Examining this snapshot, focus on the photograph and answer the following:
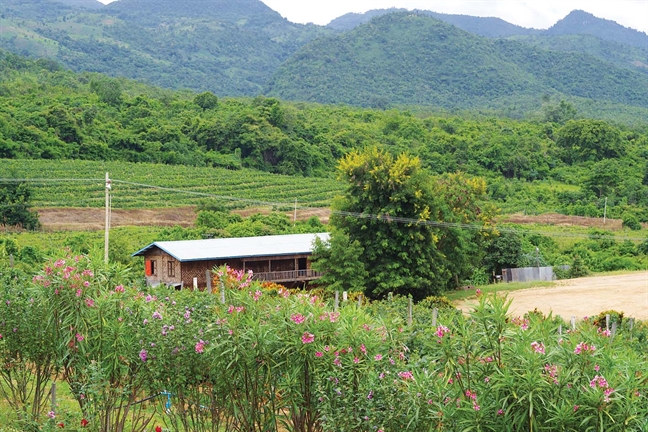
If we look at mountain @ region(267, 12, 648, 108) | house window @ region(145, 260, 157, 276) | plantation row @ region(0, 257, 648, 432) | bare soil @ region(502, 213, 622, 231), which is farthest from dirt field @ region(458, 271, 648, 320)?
mountain @ region(267, 12, 648, 108)

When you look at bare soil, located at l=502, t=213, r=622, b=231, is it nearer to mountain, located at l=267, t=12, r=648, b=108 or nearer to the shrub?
the shrub

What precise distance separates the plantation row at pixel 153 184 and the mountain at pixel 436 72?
9838cm

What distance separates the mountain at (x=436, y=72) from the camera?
168500 mm

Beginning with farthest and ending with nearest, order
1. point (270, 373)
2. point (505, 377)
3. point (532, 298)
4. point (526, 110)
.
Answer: point (526, 110) → point (532, 298) → point (270, 373) → point (505, 377)

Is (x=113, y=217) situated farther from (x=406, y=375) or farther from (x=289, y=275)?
(x=406, y=375)

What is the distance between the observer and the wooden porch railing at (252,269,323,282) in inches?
1248

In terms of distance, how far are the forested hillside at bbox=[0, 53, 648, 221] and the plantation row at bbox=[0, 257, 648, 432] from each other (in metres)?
51.2

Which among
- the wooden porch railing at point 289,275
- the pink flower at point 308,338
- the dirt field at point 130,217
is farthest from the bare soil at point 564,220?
the pink flower at point 308,338

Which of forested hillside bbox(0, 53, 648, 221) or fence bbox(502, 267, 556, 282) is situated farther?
forested hillside bbox(0, 53, 648, 221)

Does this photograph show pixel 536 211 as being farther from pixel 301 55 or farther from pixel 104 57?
pixel 104 57

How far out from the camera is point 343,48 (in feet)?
609

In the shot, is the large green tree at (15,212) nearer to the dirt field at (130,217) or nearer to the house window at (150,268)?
the dirt field at (130,217)

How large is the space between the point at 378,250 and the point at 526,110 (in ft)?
388

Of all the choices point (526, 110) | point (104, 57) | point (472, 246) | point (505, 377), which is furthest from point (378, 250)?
point (104, 57)
